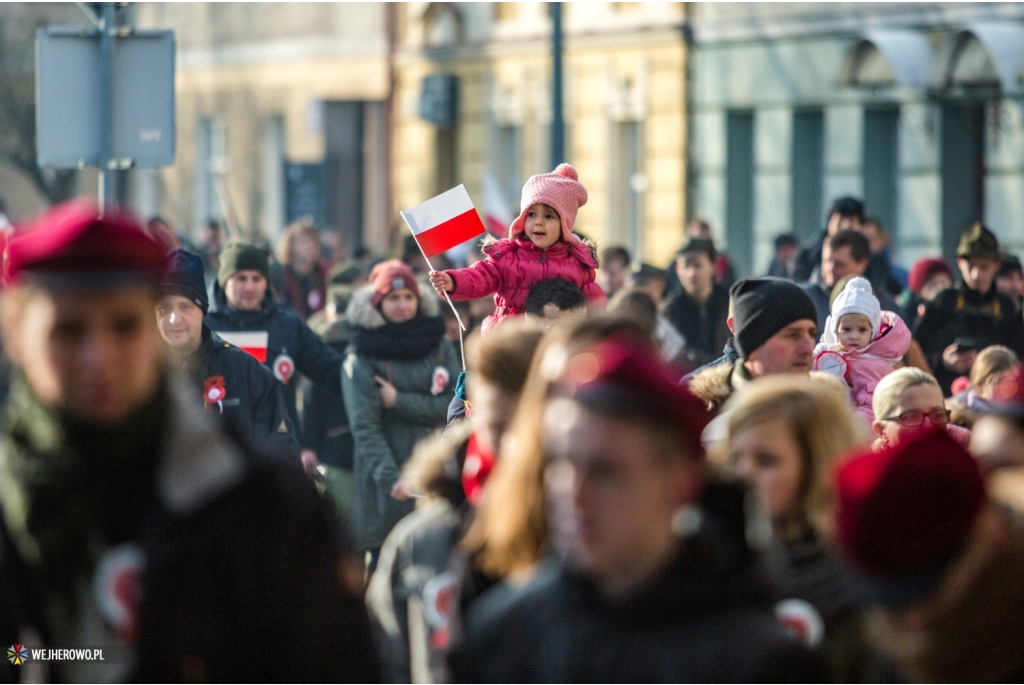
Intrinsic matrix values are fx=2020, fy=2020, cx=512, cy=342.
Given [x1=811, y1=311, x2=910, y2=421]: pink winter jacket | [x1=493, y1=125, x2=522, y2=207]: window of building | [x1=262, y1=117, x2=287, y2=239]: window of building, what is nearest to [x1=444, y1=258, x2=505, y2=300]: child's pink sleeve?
[x1=811, y1=311, x2=910, y2=421]: pink winter jacket

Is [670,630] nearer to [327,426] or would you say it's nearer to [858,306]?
[858,306]

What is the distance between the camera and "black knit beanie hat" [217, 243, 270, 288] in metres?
10.3

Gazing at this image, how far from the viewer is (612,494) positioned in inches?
127

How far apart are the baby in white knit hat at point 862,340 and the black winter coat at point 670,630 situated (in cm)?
522

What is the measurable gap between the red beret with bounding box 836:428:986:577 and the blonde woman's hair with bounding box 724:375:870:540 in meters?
0.55

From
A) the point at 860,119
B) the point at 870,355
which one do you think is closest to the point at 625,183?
the point at 860,119

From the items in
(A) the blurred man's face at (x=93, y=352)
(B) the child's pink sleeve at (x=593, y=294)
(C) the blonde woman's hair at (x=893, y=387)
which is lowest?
(C) the blonde woman's hair at (x=893, y=387)

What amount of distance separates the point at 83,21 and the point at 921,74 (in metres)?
19.3

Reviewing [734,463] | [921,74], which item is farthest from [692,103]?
[734,463]

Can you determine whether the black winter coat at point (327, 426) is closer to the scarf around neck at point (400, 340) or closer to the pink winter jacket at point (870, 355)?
the scarf around neck at point (400, 340)

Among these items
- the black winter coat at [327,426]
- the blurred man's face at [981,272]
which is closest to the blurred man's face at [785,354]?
the black winter coat at [327,426]

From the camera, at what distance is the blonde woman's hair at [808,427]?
173 inches

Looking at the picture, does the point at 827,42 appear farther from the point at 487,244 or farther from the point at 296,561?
the point at 296,561

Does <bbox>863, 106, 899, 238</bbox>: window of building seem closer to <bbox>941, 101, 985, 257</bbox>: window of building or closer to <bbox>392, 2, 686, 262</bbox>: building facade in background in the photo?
<bbox>941, 101, 985, 257</bbox>: window of building
